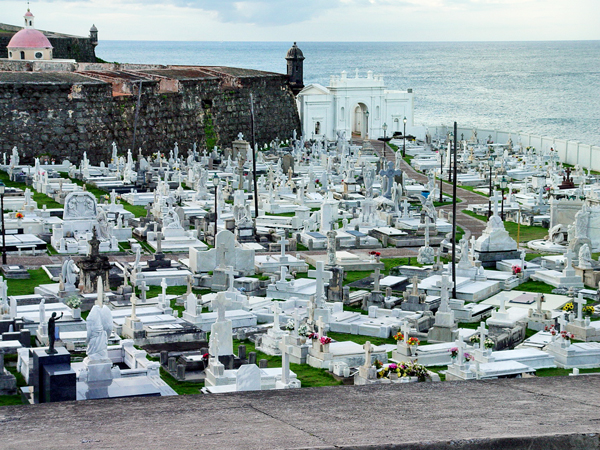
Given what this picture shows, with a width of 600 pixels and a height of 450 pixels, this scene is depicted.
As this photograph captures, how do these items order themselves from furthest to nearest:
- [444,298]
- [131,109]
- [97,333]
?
1. [131,109]
2. [444,298]
3. [97,333]

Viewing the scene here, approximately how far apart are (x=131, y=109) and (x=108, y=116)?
4.86ft

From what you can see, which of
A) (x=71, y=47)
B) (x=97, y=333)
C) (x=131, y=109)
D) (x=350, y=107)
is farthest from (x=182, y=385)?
(x=71, y=47)

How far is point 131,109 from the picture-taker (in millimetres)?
44188

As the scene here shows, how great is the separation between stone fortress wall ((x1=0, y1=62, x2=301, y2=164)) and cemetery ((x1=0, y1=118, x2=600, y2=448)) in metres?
4.85

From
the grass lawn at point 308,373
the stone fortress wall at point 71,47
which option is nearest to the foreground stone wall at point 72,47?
the stone fortress wall at point 71,47

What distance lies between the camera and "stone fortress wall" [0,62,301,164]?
134 feet

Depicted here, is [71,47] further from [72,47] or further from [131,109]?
[131,109]

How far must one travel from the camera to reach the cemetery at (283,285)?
13.1 meters

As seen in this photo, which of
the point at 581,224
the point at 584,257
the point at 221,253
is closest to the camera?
the point at 584,257

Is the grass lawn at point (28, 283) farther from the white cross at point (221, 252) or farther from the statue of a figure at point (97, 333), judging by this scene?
the statue of a figure at point (97, 333)

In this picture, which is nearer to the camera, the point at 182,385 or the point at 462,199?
the point at 182,385

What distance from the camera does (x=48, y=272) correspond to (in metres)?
20.3

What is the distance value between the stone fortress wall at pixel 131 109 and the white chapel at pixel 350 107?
1304 mm

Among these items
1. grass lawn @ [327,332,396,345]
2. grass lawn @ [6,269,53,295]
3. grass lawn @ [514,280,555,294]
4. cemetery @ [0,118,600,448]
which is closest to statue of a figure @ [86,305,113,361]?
cemetery @ [0,118,600,448]
